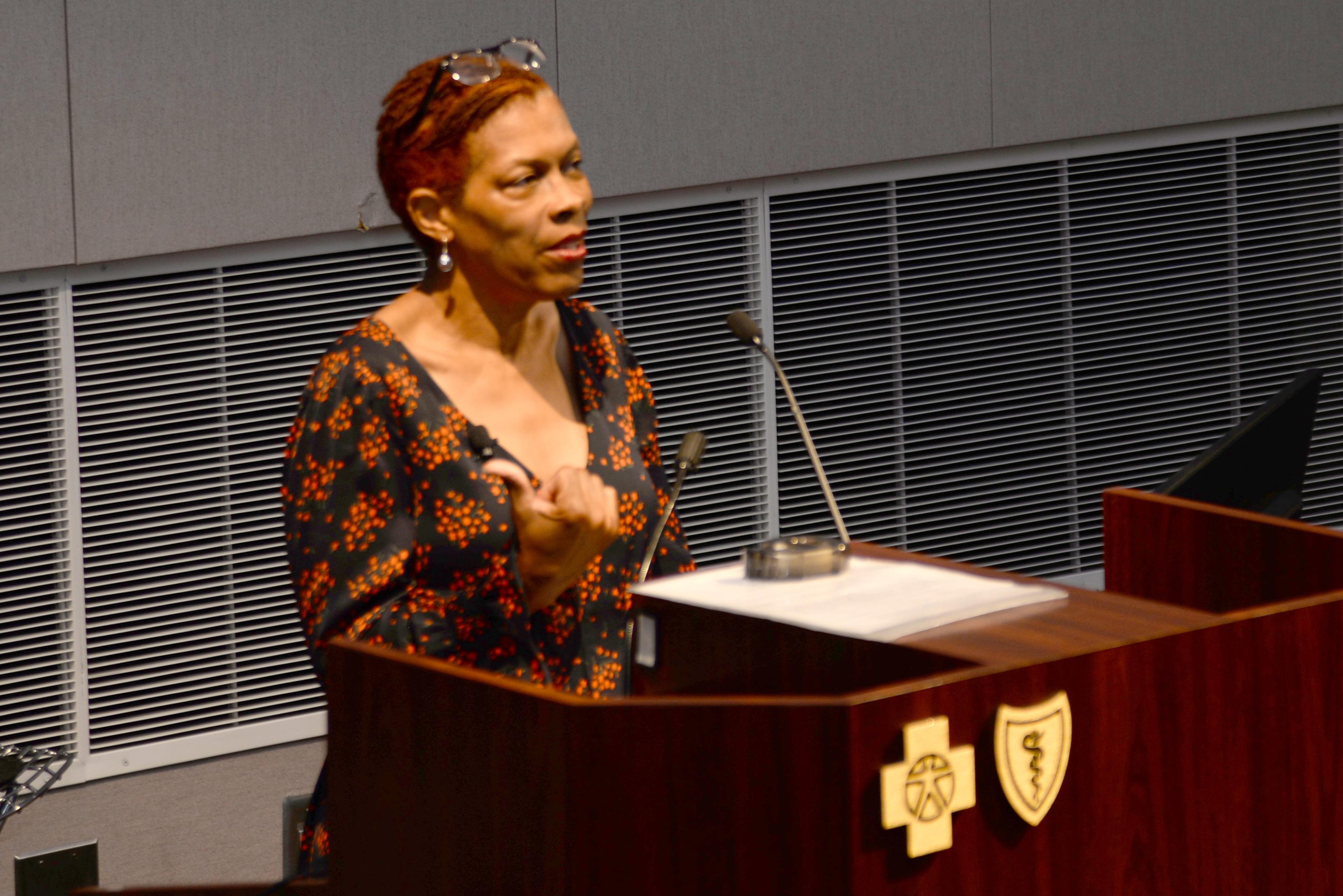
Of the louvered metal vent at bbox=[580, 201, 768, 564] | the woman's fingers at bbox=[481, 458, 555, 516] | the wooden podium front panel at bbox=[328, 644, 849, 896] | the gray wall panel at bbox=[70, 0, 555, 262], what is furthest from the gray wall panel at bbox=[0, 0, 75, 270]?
the wooden podium front panel at bbox=[328, 644, 849, 896]

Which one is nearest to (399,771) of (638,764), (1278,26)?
(638,764)

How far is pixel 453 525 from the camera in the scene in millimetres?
1737

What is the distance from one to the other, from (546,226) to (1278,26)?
4.45 metres

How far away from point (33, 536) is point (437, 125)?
9.26 ft

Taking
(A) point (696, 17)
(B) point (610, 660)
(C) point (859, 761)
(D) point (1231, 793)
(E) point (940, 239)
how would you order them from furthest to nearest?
(E) point (940, 239), (A) point (696, 17), (B) point (610, 660), (D) point (1231, 793), (C) point (859, 761)

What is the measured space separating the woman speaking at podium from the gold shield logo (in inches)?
20.4

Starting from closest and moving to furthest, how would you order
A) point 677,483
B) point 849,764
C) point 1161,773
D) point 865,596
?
point 849,764 < point 1161,773 < point 865,596 < point 677,483

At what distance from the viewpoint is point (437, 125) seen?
5.89 ft

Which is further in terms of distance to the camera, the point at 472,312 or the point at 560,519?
the point at 472,312

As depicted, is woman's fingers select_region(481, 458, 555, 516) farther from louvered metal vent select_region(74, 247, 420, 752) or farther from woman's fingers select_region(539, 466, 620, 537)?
louvered metal vent select_region(74, 247, 420, 752)

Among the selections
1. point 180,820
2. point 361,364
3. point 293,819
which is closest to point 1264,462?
point 361,364

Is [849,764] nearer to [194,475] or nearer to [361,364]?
[361,364]

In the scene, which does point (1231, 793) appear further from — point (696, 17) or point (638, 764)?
point (696, 17)

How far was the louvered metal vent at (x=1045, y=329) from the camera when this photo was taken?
17.0ft
